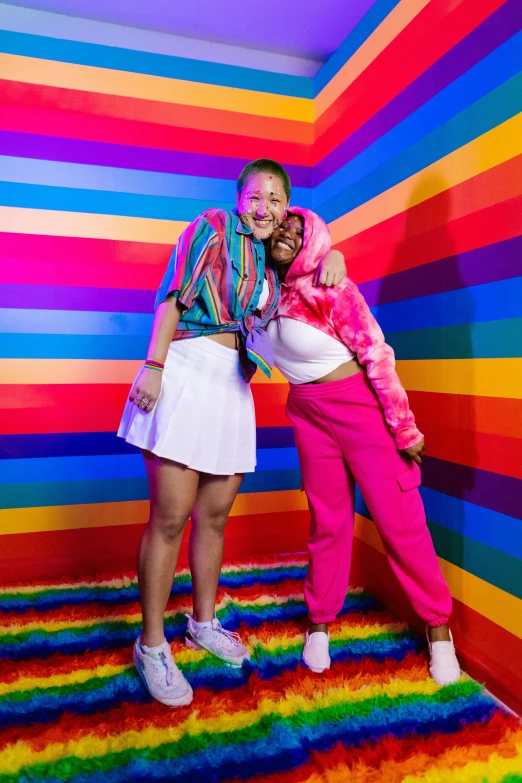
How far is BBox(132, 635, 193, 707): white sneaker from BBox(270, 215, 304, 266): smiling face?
3.55 ft

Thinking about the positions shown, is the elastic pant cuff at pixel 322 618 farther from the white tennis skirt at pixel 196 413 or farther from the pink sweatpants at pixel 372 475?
the white tennis skirt at pixel 196 413

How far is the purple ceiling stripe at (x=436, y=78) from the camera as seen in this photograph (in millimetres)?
1405

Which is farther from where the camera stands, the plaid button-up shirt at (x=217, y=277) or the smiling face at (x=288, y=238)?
the smiling face at (x=288, y=238)

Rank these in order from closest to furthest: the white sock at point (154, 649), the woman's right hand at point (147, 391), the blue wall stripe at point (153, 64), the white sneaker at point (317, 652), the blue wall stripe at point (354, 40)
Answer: the woman's right hand at point (147, 391) → the white sock at point (154, 649) → the white sneaker at point (317, 652) → the blue wall stripe at point (354, 40) → the blue wall stripe at point (153, 64)

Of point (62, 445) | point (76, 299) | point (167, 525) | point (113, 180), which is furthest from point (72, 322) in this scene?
point (167, 525)

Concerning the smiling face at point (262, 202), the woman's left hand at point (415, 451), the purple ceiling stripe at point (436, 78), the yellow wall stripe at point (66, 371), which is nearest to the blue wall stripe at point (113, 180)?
the purple ceiling stripe at point (436, 78)

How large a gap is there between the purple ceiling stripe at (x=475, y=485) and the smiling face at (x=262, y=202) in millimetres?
860

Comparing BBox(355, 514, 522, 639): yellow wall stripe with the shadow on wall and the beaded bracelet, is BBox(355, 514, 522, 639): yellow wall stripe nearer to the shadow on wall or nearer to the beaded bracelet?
the shadow on wall

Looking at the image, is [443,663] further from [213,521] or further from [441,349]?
[441,349]

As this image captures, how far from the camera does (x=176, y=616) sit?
6.11ft

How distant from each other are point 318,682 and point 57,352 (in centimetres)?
150

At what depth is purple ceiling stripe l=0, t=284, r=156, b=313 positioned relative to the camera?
2.13 meters

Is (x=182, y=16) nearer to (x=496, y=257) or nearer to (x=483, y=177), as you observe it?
(x=483, y=177)

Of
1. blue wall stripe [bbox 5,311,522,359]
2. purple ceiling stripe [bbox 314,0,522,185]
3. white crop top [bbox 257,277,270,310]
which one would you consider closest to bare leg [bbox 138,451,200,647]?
white crop top [bbox 257,277,270,310]
